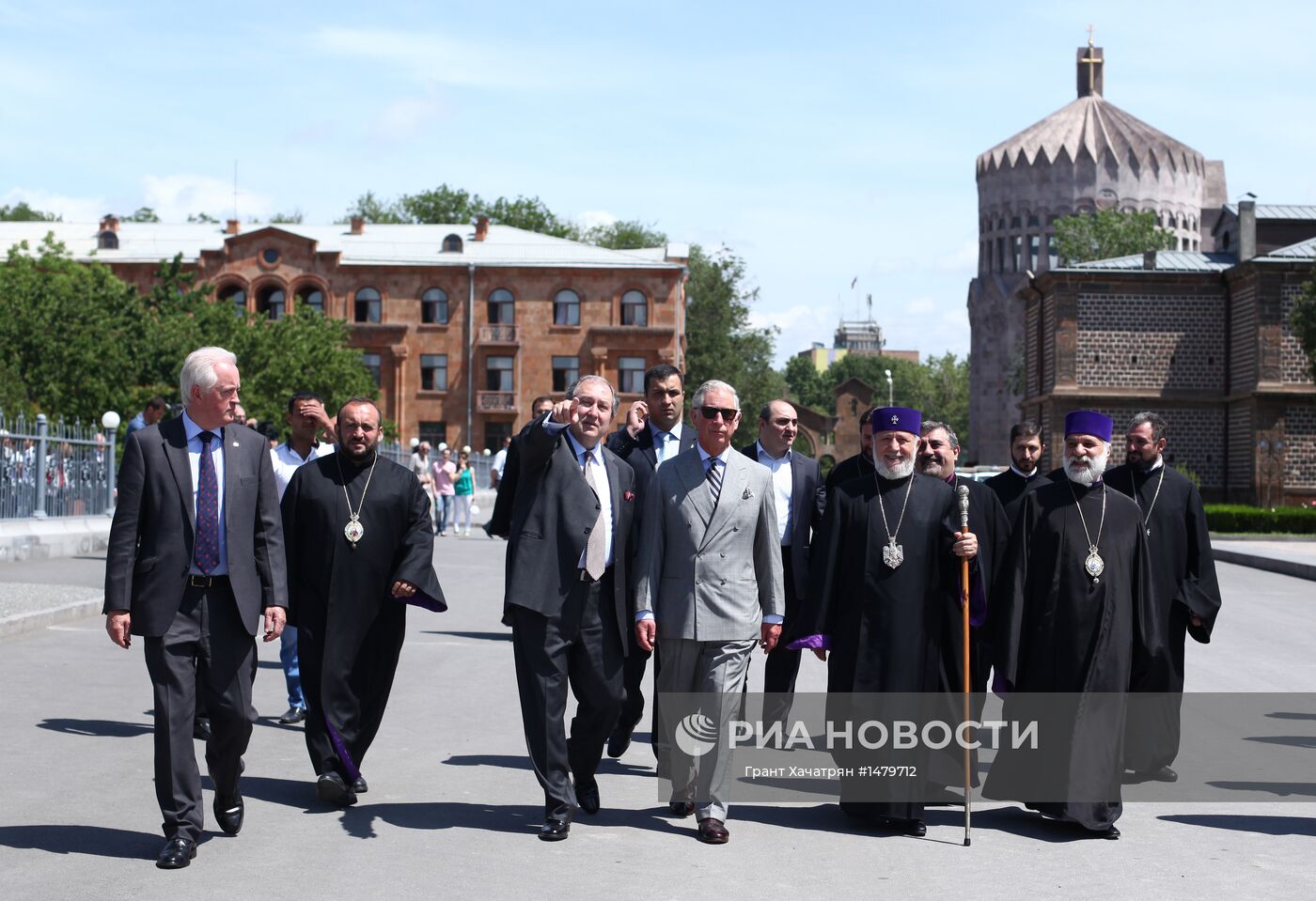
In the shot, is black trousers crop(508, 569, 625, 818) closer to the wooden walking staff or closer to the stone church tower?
the wooden walking staff

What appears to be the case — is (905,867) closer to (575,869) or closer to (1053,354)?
(575,869)

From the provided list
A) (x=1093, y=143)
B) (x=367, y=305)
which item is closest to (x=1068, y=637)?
(x=367, y=305)

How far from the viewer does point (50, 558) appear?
74.2 ft

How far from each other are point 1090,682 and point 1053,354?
52.0 metres

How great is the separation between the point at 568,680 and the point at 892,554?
1.64 m

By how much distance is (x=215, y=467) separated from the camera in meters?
6.86

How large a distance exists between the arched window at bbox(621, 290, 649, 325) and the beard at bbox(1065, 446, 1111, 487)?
216 ft

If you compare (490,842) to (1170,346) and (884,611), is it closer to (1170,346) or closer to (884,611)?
(884,611)

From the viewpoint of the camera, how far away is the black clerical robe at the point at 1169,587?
8.59m

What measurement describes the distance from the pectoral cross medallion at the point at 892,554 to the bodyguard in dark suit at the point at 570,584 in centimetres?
121

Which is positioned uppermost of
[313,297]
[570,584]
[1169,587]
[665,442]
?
[313,297]

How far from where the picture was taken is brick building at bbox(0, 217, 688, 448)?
241 feet

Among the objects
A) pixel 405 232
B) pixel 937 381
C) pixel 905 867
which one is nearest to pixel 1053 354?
pixel 405 232

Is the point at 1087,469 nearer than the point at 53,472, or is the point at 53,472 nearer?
the point at 1087,469
